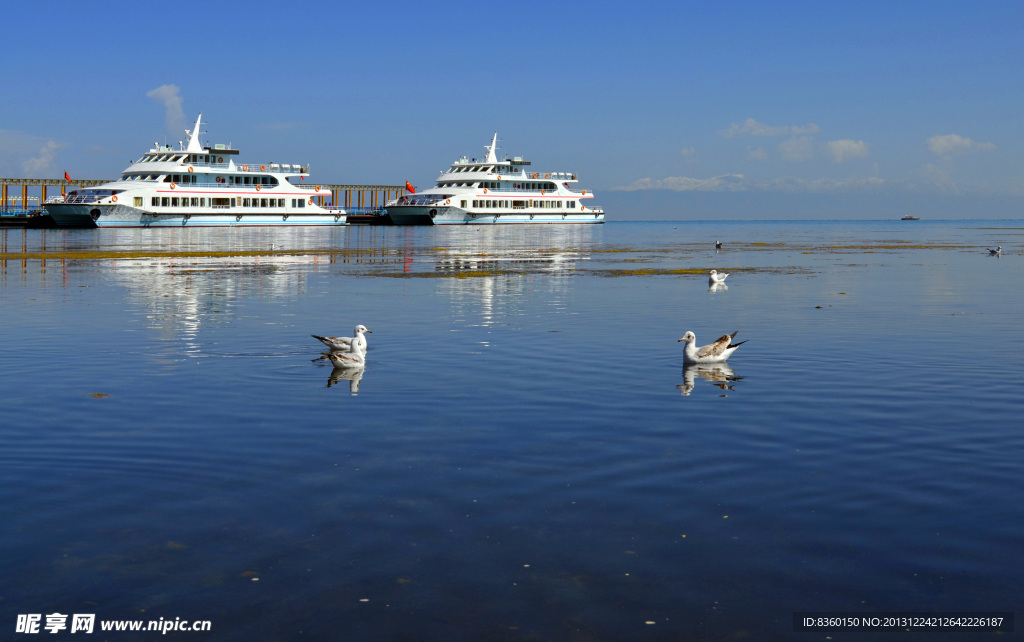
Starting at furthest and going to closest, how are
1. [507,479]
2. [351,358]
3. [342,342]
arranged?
[342,342] → [351,358] → [507,479]

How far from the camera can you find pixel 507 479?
8.18 meters

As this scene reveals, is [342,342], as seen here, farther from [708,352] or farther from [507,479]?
[507,479]

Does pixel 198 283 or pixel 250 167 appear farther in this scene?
pixel 250 167

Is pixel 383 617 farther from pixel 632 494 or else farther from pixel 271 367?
pixel 271 367

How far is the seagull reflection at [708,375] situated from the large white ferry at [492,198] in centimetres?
10125

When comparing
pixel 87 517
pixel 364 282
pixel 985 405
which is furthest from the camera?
pixel 364 282

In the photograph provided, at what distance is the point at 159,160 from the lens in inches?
3775

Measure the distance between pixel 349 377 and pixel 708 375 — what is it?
16.0 ft

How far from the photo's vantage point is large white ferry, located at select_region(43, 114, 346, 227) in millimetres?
89312

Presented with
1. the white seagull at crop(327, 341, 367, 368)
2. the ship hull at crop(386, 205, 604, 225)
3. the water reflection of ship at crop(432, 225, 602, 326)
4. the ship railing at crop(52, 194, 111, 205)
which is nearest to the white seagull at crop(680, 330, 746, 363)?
the white seagull at crop(327, 341, 367, 368)

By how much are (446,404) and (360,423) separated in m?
1.31

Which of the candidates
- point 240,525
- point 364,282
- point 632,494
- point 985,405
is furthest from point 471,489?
point 364,282

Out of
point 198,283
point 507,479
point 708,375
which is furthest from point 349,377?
point 198,283

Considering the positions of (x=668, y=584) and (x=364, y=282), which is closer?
(x=668, y=584)
